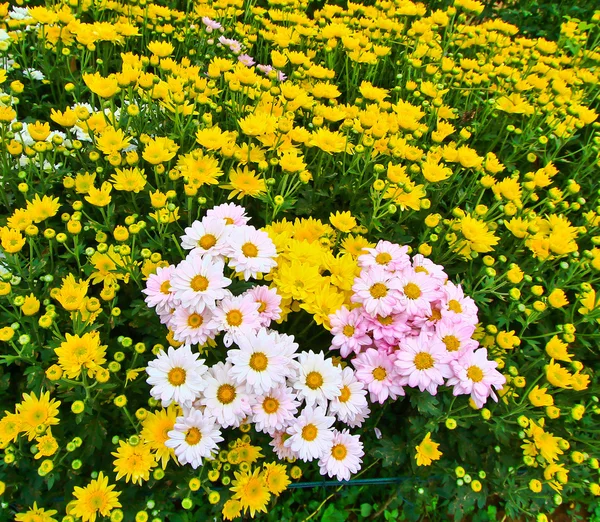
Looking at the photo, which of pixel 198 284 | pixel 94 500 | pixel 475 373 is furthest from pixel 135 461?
pixel 475 373

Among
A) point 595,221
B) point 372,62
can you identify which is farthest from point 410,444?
point 372,62

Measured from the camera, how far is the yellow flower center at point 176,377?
184 cm

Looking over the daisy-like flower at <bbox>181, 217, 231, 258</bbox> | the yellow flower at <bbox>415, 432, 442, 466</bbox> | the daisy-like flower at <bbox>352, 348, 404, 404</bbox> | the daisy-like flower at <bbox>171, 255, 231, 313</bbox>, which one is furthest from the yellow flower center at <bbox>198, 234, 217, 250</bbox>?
the yellow flower at <bbox>415, 432, 442, 466</bbox>

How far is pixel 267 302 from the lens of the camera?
6.61ft

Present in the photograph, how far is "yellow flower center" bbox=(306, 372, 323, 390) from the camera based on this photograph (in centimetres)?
197

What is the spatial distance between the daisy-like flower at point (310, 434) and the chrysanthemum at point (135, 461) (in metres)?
0.55

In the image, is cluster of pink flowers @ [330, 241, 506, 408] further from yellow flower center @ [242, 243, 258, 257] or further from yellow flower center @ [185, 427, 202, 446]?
yellow flower center @ [185, 427, 202, 446]

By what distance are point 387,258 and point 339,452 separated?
883 mm

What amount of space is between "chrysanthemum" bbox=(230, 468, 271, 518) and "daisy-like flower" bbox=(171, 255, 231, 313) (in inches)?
31.0

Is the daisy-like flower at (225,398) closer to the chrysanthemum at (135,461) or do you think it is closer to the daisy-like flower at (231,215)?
the chrysanthemum at (135,461)

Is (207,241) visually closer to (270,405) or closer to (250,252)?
(250,252)

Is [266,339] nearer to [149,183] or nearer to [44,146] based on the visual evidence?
[149,183]

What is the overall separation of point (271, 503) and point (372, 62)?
3035mm

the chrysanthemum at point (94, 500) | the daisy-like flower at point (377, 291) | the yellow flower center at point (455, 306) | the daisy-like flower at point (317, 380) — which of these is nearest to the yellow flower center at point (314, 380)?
the daisy-like flower at point (317, 380)
